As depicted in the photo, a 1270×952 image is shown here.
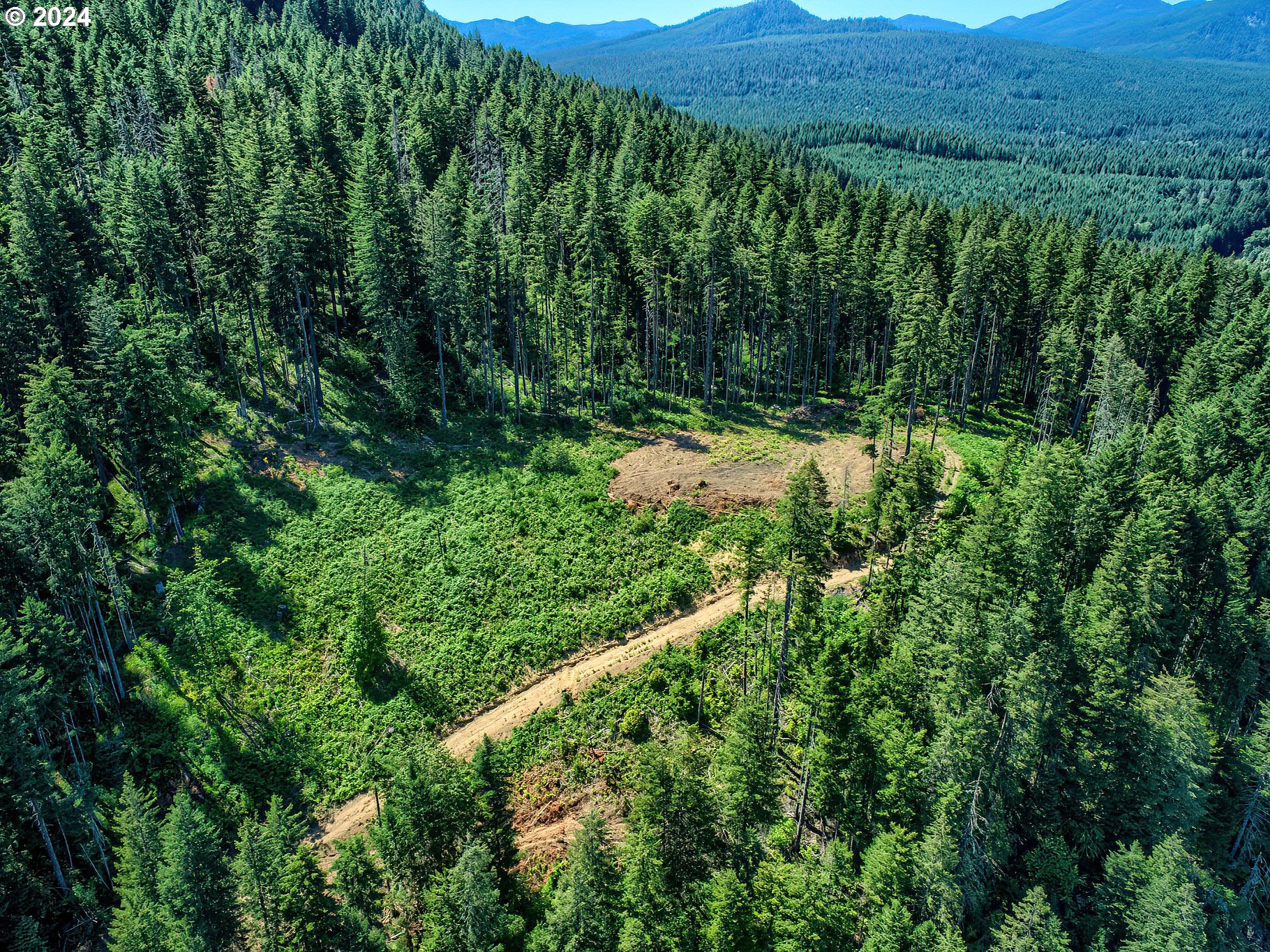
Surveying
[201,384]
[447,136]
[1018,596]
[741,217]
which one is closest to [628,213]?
[741,217]

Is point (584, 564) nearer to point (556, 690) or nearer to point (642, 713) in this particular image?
point (556, 690)

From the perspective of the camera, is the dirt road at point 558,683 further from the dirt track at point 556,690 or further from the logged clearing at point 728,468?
the logged clearing at point 728,468

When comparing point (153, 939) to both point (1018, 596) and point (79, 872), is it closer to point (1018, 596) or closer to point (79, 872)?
point (79, 872)
